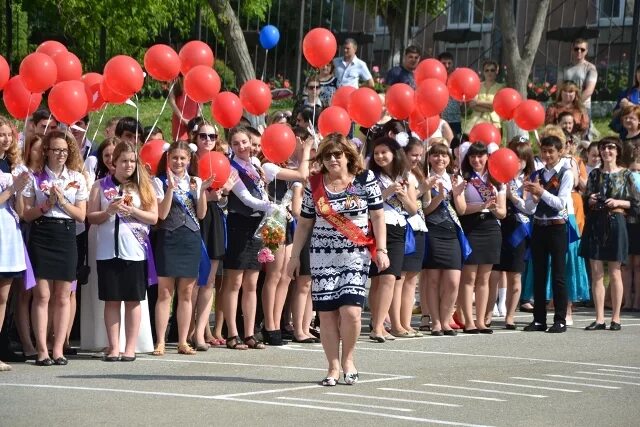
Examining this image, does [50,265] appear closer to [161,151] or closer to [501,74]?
[161,151]

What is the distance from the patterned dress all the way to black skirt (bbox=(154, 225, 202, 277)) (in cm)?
192

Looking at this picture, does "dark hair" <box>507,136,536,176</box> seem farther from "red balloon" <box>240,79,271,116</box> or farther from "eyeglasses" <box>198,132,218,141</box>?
"eyeglasses" <box>198,132,218,141</box>

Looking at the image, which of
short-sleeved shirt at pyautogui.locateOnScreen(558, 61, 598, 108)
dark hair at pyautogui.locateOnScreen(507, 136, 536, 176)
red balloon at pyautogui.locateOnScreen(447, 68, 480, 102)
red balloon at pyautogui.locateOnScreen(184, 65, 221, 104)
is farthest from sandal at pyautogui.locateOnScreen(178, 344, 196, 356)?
short-sleeved shirt at pyautogui.locateOnScreen(558, 61, 598, 108)

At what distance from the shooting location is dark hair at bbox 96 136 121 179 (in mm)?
12898

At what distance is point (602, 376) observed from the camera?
11.9 metres

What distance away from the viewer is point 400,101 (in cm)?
1470

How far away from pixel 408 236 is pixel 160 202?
288 centimetres

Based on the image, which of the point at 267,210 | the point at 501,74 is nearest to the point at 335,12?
the point at 501,74

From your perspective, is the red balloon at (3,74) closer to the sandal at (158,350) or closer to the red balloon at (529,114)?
the sandal at (158,350)

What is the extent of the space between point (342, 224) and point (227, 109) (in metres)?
2.97

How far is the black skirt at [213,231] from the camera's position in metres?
13.3

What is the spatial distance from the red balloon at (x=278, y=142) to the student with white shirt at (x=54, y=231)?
1854 millimetres

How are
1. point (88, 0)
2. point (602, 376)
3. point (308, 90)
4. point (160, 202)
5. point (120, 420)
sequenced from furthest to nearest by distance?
1. point (88, 0)
2. point (308, 90)
3. point (160, 202)
4. point (602, 376)
5. point (120, 420)

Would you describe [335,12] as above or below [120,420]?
above
